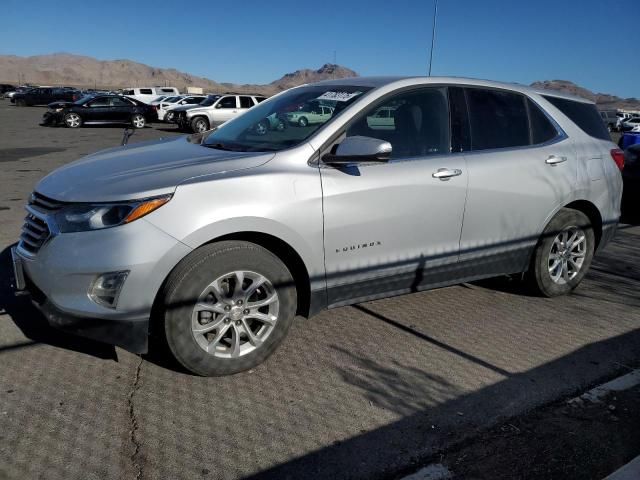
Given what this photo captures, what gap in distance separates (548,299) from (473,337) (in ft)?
4.07

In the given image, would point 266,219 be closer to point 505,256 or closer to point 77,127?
point 505,256

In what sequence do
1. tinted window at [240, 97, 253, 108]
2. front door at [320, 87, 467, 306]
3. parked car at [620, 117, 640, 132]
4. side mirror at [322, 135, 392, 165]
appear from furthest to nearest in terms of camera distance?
parked car at [620, 117, 640, 132], tinted window at [240, 97, 253, 108], front door at [320, 87, 467, 306], side mirror at [322, 135, 392, 165]

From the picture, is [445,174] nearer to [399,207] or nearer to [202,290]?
[399,207]

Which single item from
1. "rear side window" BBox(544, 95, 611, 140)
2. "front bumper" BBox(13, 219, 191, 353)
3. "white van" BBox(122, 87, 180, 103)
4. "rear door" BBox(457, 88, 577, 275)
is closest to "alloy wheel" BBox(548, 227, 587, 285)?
"rear door" BBox(457, 88, 577, 275)

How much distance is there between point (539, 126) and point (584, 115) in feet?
2.30

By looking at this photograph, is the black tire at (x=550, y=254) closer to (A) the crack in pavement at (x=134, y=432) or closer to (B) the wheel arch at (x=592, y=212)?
(B) the wheel arch at (x=592, y=212)

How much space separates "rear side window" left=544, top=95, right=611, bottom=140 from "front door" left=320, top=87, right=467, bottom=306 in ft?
4.35

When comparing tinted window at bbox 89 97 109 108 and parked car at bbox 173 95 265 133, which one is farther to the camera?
tinted window at bbox 89 97 109 108

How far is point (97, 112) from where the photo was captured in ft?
83.4

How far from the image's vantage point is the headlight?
3043mm

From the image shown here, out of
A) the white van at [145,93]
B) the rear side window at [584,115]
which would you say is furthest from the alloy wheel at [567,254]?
the white van at [145,93]

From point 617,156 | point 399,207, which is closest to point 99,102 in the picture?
point 617,156

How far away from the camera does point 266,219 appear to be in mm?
3318

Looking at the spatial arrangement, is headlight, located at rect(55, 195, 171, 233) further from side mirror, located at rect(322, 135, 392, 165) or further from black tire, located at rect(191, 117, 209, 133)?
black tire, located at rect(191, 117, 209, 133)
